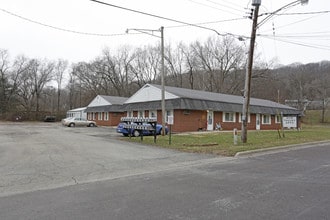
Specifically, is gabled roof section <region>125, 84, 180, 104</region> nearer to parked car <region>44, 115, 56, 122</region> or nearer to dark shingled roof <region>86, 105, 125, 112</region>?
dark shingled roof <region>86, 105, 125, 112</region>

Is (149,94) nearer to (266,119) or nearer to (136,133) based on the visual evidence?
(136,133)

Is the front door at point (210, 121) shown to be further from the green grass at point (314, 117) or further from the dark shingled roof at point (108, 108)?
the green grass at point (314, 117)

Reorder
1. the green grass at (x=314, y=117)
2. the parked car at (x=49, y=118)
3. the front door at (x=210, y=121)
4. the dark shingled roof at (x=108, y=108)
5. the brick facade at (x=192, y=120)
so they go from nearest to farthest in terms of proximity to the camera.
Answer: the brick facade at (x=192, y=120)
the front door at (x=210, y=121)
the dark shingled roof at (x=108, y=108)
the parked car at (x=49, y=118)
the green grass at (x=314, y=117)

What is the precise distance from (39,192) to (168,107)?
2452 centimetres

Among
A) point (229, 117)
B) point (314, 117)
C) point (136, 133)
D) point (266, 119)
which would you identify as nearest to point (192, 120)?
point (229, 117)

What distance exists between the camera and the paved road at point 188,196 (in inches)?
217

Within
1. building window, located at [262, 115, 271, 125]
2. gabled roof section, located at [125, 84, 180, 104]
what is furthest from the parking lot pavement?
building window, located at [262, 115, 271, 125]

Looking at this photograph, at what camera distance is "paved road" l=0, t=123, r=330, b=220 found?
5.50 m

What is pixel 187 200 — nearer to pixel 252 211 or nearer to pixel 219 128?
pixel 252 211

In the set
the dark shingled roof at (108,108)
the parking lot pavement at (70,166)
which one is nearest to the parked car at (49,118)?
the dark shingled roof at (108,108)

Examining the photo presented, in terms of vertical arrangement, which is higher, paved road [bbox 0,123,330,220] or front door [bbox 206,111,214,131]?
front door [bbox 206,111,214,131]

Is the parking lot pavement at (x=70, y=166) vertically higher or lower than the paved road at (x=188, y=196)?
lower

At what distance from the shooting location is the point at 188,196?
6738mm

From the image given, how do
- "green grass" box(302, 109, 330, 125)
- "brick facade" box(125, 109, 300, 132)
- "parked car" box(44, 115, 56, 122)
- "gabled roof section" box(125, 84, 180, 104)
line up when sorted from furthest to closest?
"green grass" box(302, 109, 330, 125) < "parked car" box(44, 115, 56, 122) < "gabled roof section" box(125, 84, 180, 104) < "brick facade" box(125, 109, 300, 132)
